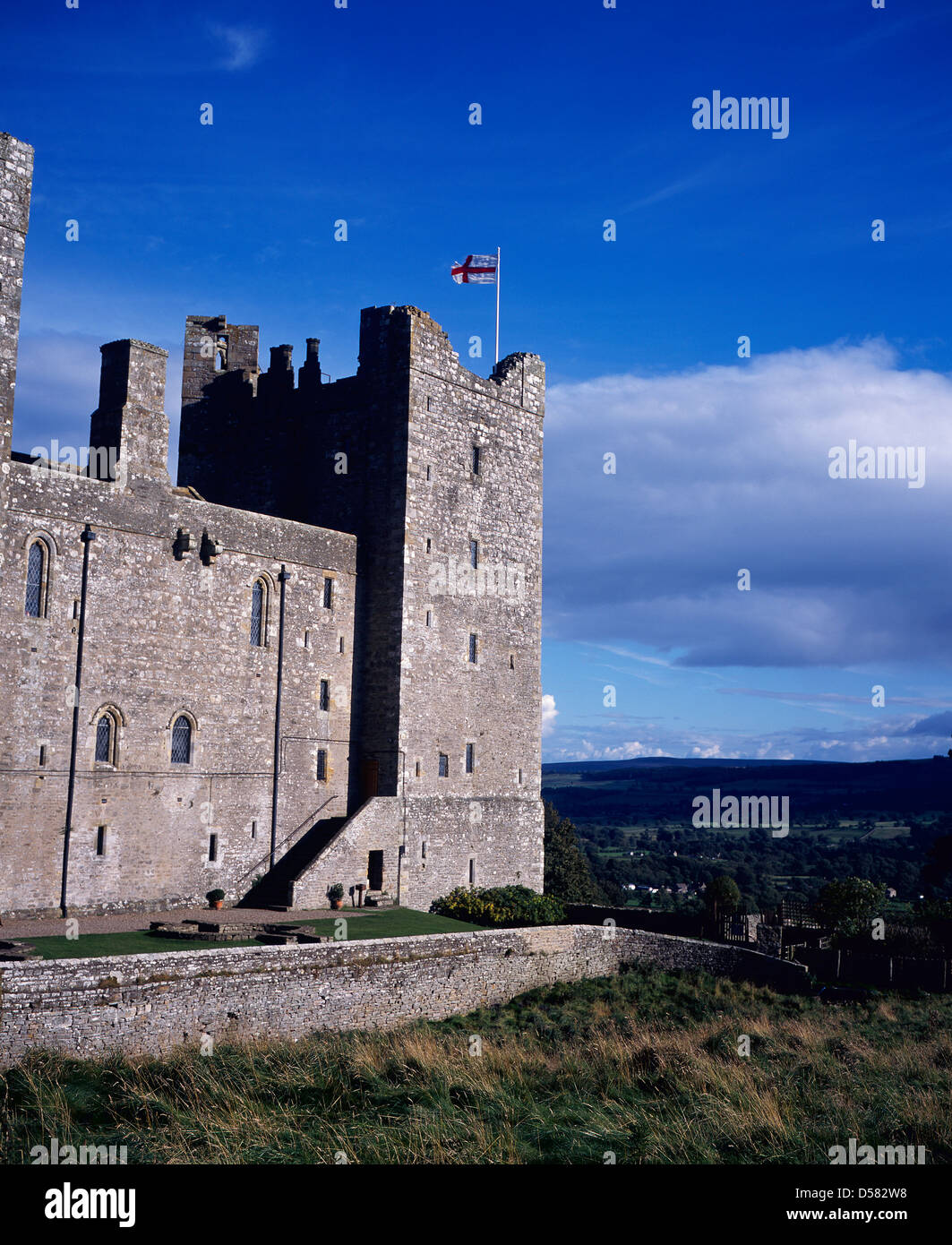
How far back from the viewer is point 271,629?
104ft

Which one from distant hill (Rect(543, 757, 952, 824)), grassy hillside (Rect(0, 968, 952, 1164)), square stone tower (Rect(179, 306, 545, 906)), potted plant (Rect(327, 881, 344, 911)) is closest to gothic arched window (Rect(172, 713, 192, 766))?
square stone tower (Rect(179, 306, 545, 906))

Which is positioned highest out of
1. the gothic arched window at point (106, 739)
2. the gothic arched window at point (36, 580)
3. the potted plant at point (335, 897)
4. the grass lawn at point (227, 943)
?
the gothic arched window at point (36, 580)

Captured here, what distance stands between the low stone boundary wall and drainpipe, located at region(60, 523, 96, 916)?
22.4 feet

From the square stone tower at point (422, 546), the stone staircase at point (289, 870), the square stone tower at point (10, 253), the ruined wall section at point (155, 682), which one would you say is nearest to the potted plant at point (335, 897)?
the square stone tower at point (422, 546)

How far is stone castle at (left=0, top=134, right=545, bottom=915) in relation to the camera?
1040 inches

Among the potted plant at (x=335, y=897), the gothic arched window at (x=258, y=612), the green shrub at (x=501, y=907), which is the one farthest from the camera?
the green shrub at (x=501, y=907)

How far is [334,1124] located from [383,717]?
826 inches

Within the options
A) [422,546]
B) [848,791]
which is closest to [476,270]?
[422,546]

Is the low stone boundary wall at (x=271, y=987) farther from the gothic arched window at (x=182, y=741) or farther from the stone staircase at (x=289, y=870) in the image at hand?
the gothic arched window at (x=182, y=741)

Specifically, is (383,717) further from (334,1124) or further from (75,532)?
(334,1124)

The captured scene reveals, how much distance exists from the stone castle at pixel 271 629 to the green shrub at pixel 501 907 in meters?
0.75

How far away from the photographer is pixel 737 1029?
22.6 metres

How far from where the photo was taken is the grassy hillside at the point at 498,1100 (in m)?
11.6

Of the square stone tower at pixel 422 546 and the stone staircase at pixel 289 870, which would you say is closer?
the stone staircase at pixel 289 870
